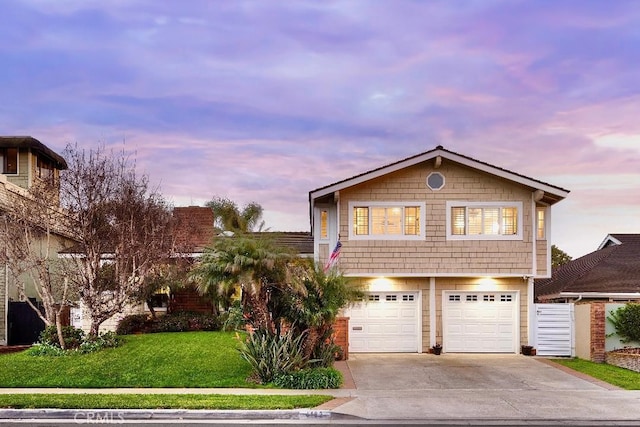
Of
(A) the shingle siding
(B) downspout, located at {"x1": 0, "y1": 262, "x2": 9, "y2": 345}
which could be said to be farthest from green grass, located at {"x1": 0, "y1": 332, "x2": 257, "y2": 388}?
(B) downspout, located at {"x1": 0, "y1": 262, "x2": 9, "y2": 345}

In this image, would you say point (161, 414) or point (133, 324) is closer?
point (161, 414)

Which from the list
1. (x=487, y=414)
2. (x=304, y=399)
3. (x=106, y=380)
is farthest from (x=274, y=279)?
(x=487, y=414)

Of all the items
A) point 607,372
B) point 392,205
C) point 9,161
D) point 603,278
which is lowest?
point 607,372

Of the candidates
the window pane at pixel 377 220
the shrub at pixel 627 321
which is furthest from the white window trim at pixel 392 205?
the shrub at pixel 627 321

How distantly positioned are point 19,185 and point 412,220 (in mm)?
18168

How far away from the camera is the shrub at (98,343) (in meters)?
19.7

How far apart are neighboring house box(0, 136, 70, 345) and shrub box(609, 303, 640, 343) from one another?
19218 mm

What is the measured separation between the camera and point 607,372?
18688mm

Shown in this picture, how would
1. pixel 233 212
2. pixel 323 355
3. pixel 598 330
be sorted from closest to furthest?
pixel 323 355
pixel 598 330
pixel 233 212

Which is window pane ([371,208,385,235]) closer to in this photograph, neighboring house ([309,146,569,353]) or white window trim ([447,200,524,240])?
neighboring house ([309,146,569,353])

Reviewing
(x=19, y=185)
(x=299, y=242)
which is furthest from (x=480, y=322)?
(x=19, y=185)

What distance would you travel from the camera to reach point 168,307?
2870 centimetres

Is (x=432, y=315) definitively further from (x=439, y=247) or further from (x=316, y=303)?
(x=316, y=303)

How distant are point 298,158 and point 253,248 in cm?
1569
